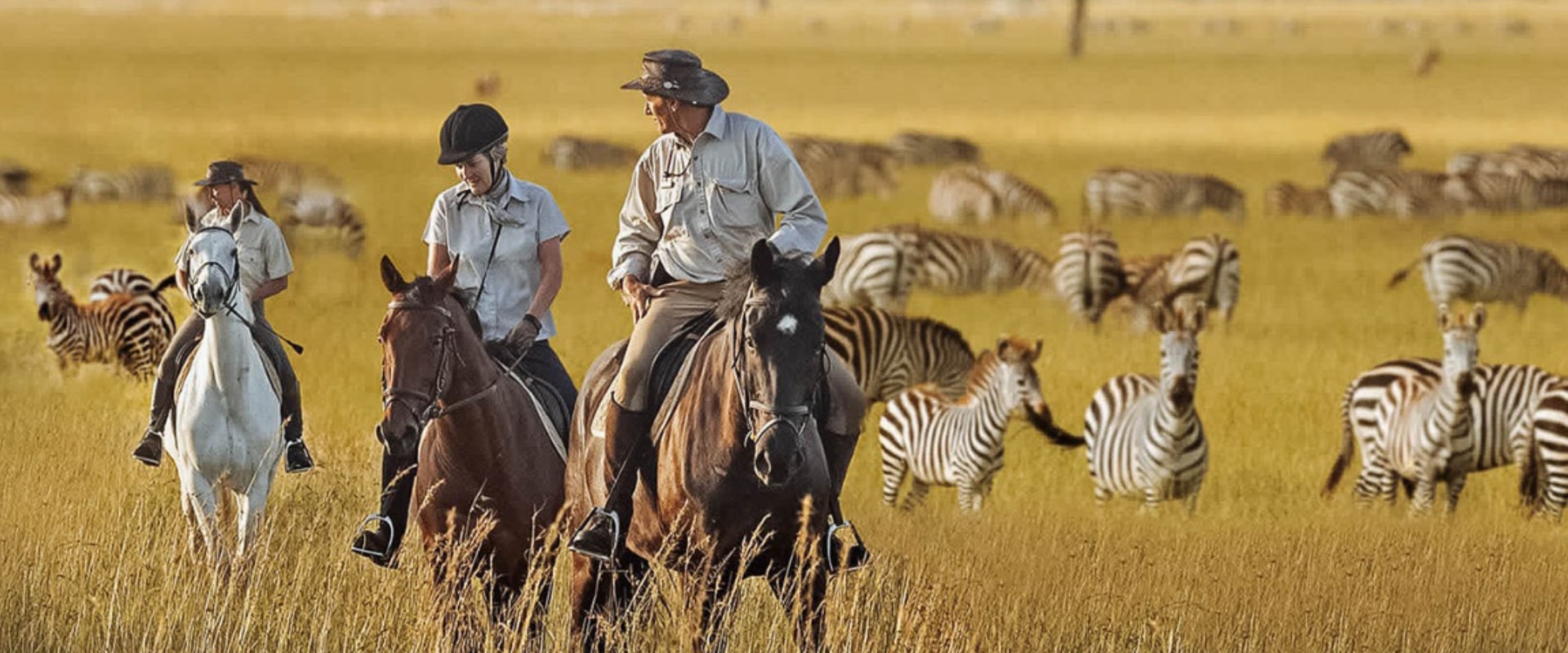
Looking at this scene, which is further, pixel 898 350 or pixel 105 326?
pixel 898 350

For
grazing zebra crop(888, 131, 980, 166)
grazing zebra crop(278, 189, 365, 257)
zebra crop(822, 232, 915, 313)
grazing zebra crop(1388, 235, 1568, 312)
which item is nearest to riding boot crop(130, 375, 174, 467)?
zebra crop(822, 232, 915, 313)

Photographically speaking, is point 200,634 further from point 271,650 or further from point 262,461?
point 262,461

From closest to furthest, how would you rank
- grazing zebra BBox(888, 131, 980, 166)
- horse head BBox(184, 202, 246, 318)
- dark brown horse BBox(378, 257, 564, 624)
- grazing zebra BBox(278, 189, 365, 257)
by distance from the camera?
dark brown horse BBox(378, 257, 564, 624) < horse head BBox(184, 202, 246, 318) < grazing zebra BBox(278, 189, 365, 257) < grazing zebra BBox(888, 131, 980, 166)

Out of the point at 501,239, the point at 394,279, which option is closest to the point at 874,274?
the point at 501,239

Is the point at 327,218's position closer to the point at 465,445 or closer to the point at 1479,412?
the point at 1479,412

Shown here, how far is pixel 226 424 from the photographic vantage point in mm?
10414

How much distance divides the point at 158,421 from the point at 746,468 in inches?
165

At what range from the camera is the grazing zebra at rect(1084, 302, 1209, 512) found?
51.5 feet

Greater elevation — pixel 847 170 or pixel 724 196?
pixel 847 170

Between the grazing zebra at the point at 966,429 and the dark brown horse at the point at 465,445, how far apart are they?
6.99 metres

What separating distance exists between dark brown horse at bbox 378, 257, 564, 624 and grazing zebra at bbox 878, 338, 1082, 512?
6992 mm

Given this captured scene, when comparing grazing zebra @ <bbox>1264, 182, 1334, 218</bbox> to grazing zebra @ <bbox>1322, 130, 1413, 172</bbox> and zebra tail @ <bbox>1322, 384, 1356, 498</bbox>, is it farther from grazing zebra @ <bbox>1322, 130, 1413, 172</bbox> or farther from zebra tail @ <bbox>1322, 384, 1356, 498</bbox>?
zebra tail @ <bbox>1322, 384, 1356, 498</bbox>

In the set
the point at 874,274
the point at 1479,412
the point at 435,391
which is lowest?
the point at 435,391

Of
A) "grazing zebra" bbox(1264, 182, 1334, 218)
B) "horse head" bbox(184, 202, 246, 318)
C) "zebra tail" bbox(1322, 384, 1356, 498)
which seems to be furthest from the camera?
"grazing zebra" bbox(1264, 182, 1334, 218)
